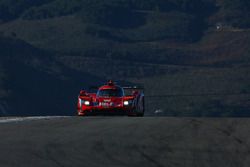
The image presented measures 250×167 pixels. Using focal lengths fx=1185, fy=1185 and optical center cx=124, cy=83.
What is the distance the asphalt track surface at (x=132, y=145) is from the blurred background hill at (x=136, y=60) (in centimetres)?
7760

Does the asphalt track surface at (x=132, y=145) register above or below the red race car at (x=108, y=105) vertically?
below

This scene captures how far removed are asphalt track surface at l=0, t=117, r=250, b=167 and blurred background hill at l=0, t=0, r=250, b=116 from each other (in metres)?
77.6

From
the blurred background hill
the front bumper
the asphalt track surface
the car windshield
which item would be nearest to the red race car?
the front bumper

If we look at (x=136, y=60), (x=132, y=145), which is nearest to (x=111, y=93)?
(x=132, y=145)

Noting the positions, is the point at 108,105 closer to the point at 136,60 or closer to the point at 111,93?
the point at 111,93

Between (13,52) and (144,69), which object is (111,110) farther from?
(144,69)

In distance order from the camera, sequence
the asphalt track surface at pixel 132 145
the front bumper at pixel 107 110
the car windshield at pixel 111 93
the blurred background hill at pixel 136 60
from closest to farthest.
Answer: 1. the asphalt track surface at pixel 132 145
2. the front bumper at pixel 107 110
3. the car windshield at pixel 111 93
4. the blurred background hill at pixel 136 60

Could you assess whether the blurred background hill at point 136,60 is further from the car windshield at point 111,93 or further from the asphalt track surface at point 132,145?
the asphalt track surface at point 132,145

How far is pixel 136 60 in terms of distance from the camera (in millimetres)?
160250

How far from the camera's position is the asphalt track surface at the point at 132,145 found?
62.5 ft

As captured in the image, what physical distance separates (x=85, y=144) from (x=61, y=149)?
883 mm

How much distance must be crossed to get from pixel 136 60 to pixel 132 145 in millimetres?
139633

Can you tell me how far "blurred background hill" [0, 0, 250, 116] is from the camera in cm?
12206

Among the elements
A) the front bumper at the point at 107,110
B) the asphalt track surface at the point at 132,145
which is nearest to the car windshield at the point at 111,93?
the front bumper at the point at 107,110
